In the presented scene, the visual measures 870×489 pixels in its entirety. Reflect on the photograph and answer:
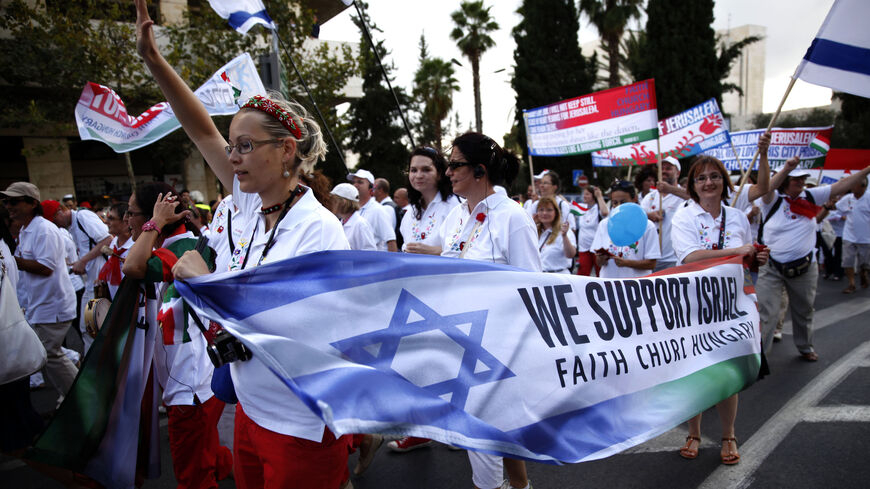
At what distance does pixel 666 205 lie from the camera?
22.4 feet

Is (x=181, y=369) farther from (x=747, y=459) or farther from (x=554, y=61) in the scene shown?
(x=554, y=61)

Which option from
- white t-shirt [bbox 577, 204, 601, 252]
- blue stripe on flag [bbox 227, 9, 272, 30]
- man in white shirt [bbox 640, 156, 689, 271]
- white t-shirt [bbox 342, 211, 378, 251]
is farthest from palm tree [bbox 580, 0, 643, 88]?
blue stripe on flag [bbox 227, 9, 272, 30]

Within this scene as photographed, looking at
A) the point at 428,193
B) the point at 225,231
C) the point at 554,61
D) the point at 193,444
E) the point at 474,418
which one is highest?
the point at 554,61

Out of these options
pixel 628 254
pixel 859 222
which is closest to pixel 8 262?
pixel 628 254

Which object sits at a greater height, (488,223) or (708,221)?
(488,223)

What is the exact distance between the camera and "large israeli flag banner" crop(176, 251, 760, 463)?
1564 mm

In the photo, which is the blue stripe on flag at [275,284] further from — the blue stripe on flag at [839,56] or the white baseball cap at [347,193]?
the white baseball cap at [347,193]

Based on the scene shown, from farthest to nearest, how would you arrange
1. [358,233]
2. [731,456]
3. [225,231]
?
[358,233] < [731,456] < [225,231]

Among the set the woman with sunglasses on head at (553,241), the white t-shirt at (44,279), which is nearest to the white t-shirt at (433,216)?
the woman with sunglasses on head at (553,241)

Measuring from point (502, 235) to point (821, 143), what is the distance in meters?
9.17

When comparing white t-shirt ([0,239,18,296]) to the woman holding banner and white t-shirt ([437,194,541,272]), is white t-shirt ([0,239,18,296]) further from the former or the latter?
the woman holding banner

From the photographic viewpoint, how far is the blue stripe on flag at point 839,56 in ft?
11.5

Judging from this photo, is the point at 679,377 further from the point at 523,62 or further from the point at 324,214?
the point at 523,62

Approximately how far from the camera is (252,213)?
83.4 inches
